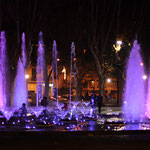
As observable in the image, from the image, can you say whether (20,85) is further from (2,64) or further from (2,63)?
(2,63)

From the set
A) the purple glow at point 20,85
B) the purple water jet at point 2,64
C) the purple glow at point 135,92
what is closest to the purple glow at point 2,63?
the purple water jet at point 2,64

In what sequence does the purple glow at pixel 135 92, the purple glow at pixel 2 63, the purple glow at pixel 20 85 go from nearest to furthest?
the purple glow at pixel 135 92 → the purple glow at pixel 2 63 → the purple glow at pixel 20 85

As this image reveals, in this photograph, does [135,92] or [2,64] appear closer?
[135,92]

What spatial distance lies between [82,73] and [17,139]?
26.9 metres

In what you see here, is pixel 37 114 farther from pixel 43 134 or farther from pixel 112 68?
pixel 112 68

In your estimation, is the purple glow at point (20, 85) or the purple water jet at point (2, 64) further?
the purple glow at point (20, 85)

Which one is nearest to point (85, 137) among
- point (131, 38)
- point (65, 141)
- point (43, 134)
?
point (65, 141)

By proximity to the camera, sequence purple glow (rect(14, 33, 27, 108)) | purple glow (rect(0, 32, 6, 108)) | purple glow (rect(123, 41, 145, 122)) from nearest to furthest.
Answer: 1. purple glow (rect(123, 41, 145, 122))
2. purple glow (rect(0, 32, 6, 108))
3. purple glow (rect(14, 33, 27, 108))

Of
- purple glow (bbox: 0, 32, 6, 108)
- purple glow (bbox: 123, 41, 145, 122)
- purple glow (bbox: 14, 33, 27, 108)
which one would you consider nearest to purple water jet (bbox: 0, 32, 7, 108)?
purple glow (bbox: 0, 32, 6, 108)

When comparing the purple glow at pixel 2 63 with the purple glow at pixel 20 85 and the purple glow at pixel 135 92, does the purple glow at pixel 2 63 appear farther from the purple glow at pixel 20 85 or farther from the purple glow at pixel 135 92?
the purple glow at pixel 135 92

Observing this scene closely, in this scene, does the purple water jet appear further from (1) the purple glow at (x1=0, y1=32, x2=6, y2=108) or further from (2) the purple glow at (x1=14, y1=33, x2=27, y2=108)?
(2) the purple glow at (x1=14, y1=33, x2=27, y2=108)

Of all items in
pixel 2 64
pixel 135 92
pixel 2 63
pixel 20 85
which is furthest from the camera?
pixel 20 85

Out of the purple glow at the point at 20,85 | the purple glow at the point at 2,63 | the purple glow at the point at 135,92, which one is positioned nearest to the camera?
the purple glow at the point at 135,92

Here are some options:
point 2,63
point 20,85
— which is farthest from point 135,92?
point 20,85
